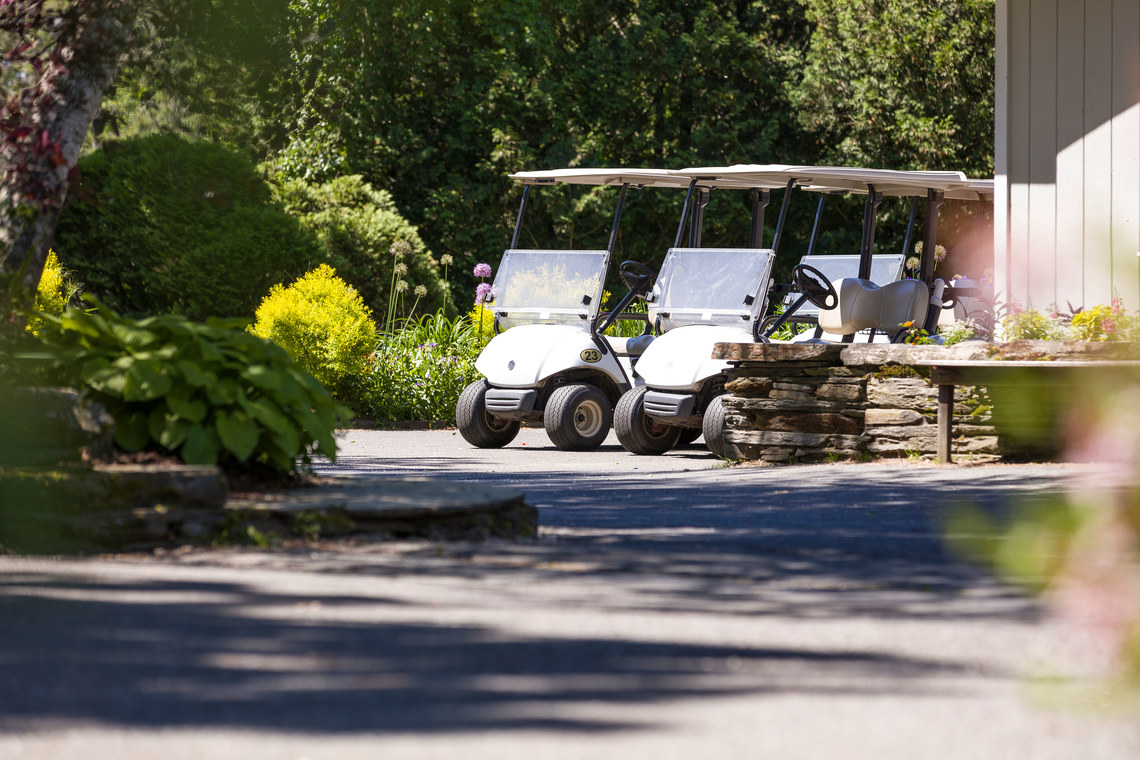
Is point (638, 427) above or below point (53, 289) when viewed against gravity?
below

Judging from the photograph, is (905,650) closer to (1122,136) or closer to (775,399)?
(775,399)

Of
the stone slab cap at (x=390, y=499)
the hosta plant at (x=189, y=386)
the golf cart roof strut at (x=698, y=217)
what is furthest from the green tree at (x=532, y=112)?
the hosta plant at (x=189, y=386)

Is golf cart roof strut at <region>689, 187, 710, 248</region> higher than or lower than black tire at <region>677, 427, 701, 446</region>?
higher

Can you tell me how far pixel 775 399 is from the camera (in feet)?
29.8

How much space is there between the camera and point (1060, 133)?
977 centimetres

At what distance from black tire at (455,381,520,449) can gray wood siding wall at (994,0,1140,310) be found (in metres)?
3.86

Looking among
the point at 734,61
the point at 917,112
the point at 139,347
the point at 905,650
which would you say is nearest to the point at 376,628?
the point at 905,650

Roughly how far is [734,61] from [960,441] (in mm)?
15328

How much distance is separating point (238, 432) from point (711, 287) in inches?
222

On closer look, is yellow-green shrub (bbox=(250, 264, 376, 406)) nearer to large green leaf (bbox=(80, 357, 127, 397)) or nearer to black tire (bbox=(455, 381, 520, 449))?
black tire (bbox=(455, 381, 520, 449))

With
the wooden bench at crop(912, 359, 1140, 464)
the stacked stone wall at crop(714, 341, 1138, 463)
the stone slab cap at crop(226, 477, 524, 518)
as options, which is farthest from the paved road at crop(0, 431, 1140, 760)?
the stacked stone wall at crop(714, 341, 1138, 463)

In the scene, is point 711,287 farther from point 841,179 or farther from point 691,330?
point 841,179

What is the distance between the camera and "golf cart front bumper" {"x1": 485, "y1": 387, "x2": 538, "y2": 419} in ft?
34.1

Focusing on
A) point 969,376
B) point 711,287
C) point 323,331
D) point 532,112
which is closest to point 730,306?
point 711,287
